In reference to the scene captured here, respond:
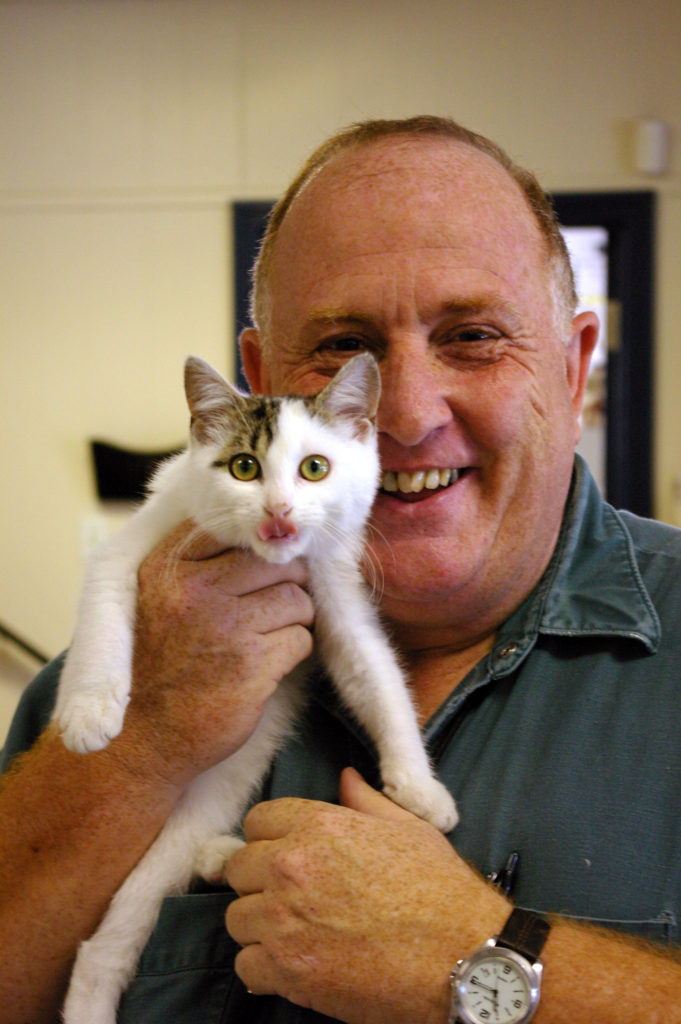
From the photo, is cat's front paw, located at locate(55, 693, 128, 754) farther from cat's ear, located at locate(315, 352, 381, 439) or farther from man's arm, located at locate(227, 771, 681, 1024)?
cat's ear, located at locate(315, 352, 381, 439)

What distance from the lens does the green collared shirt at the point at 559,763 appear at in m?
1.04

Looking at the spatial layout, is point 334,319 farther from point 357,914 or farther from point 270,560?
point 357,914

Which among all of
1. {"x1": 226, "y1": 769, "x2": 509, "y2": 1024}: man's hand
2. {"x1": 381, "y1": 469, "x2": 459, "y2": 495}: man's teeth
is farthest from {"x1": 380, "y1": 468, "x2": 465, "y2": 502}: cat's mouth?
{"x1": 226, "y1": 769, "x2": 509, "y2": 1024}: man's hand

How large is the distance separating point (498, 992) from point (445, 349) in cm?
87

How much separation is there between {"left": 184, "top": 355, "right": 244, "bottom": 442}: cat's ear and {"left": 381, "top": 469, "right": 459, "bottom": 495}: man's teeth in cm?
28

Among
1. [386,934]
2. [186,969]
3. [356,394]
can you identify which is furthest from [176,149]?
[386,934]

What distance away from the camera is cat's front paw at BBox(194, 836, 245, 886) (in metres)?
1.18

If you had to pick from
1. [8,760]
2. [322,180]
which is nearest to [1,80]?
[322,180]

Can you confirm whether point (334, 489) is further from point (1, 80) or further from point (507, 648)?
point (1, 80)

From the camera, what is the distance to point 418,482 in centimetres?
132

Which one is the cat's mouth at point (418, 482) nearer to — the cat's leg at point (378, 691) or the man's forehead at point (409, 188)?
the cat's leg at point (378, 691)

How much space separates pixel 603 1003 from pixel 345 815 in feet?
1.12

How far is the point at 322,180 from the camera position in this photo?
140cm

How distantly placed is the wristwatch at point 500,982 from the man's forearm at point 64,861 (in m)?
0.47
